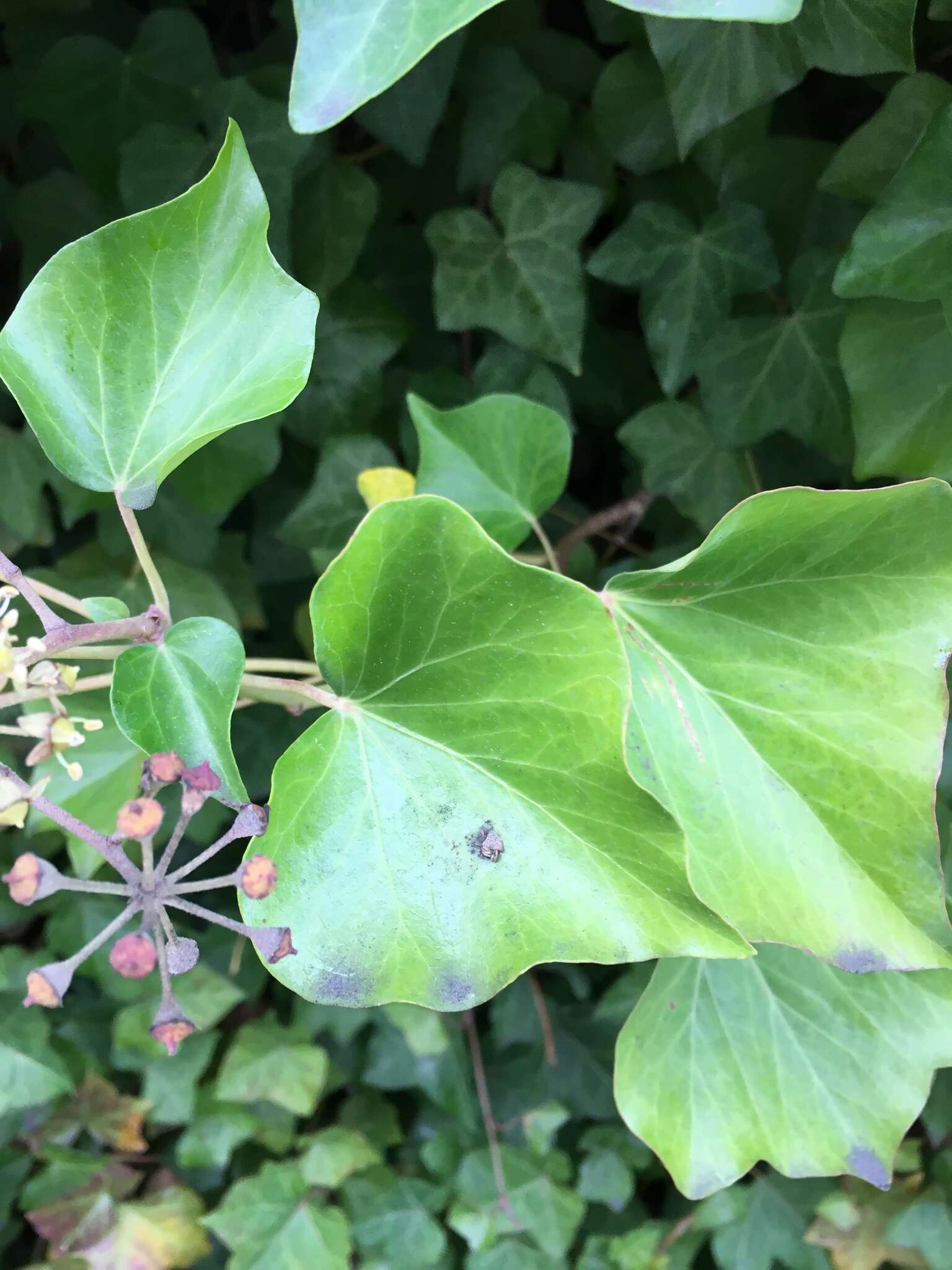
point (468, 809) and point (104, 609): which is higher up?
point (104, 609)

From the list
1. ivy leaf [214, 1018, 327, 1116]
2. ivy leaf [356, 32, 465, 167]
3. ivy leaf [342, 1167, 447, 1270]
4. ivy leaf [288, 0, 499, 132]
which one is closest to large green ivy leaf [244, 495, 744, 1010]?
ivy leaf [288, 0, 499, 132]

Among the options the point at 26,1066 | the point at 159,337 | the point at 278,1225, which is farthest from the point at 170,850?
the point at 278,1225

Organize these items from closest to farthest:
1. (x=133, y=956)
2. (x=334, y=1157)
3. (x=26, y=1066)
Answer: (x=133, y=956), (x=26, y=1066), (x=334, y=1157)

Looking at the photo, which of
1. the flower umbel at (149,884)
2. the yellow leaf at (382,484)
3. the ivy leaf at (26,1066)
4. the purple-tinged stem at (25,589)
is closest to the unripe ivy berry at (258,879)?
the flower umbel at (149,884)

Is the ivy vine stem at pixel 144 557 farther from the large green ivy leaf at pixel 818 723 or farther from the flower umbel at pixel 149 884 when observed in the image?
the large green ivy leaf at pixel 818 723

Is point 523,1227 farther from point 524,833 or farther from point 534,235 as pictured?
point 534,235

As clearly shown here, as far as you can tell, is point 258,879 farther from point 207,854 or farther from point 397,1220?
point 397,1220

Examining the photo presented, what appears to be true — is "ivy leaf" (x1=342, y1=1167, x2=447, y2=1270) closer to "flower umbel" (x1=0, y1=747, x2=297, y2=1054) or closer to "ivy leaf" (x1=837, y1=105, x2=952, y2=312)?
"flower umbel" (x1=0, y1=747, x2=297, y2=1054)
